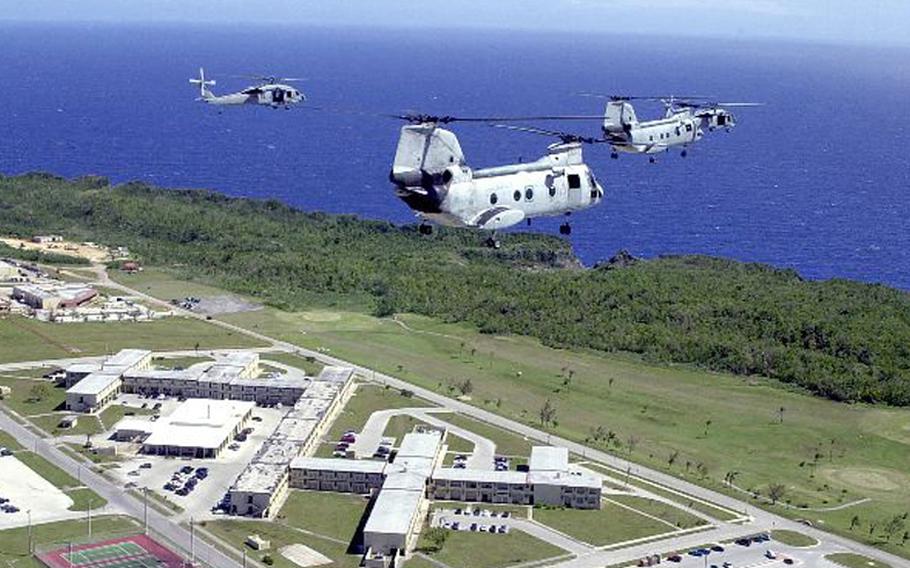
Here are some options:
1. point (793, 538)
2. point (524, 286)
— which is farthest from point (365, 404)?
point (524, 286)

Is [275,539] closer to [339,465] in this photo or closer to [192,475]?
[339,465]

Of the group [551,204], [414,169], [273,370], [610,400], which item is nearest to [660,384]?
[610,400]

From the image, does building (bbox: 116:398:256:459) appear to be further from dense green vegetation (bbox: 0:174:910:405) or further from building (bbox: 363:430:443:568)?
dense green vegetation (bbox: 0:174:910:405)

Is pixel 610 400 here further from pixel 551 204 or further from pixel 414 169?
pixel 414 169

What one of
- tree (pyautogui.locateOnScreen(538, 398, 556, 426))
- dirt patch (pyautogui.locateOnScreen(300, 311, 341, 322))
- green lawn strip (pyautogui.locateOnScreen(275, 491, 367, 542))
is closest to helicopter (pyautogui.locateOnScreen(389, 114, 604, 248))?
green lawn strip (pyautogui.locateOnScreen(275, 491, 367, 542))

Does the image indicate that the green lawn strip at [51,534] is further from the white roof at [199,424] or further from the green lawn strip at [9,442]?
the green lawn strip at [9,442]

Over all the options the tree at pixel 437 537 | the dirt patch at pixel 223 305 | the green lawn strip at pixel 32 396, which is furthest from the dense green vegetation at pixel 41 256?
the tree at pixel 437 537
